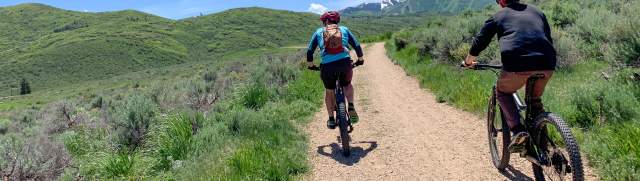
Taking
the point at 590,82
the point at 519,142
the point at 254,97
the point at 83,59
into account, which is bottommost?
the point at 83,59

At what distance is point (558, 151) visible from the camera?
4305mm

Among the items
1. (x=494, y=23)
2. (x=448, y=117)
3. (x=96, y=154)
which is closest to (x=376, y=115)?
(x=448, y=117)

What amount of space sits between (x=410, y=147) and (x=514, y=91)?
3.00 meters

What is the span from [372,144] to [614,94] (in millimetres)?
3620

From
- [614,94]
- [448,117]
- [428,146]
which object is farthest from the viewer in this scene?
[448,117]

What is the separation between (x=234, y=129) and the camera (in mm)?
9352

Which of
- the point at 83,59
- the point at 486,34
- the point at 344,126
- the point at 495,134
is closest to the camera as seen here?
the point at 486,34

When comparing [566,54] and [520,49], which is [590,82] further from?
[520,49]

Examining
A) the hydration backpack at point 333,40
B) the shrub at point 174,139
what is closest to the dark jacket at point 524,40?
the hydration backpack at point 333,40

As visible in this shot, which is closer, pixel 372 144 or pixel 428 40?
pixel 372 144

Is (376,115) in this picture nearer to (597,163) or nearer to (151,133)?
(151,133)

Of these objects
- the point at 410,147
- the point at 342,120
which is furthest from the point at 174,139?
the point at 410,147

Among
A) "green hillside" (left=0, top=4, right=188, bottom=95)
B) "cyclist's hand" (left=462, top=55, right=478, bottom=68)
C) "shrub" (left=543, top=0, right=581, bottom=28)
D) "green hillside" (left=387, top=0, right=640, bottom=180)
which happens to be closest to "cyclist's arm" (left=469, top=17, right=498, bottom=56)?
"cyclist's hand" (left=462, top=55, right=478, bottom=68)

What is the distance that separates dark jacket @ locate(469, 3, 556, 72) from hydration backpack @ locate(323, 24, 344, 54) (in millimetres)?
2889
